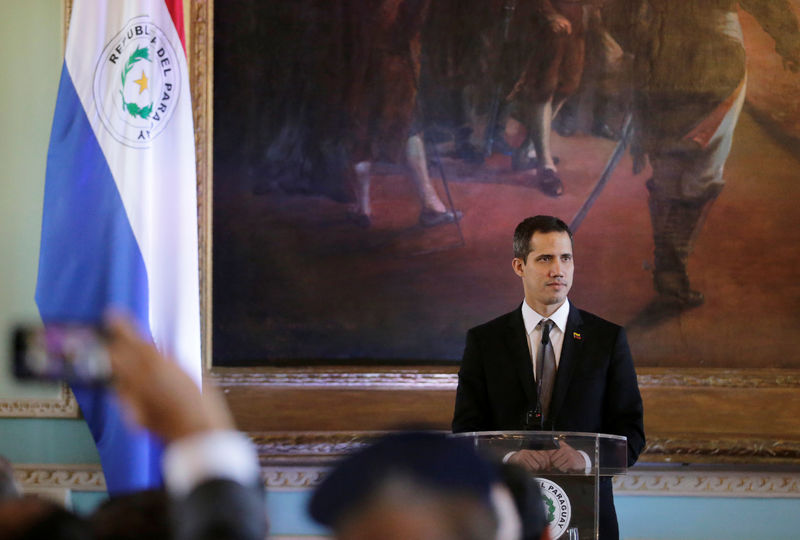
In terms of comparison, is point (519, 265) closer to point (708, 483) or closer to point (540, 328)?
point (540, 328)

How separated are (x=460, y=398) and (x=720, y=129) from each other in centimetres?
241

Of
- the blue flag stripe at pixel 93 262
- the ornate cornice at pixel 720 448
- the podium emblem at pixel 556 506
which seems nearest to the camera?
the podium emblem at pixel 556 506

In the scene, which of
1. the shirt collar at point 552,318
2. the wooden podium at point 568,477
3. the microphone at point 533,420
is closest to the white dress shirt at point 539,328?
the shirt collar at point 552,318

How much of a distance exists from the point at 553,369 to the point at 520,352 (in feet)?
0.48

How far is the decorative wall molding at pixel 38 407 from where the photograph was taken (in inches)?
212

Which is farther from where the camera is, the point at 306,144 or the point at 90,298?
the point at 306,144

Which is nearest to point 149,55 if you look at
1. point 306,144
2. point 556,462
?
point 306,144

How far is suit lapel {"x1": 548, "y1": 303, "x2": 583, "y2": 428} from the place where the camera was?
12.4ft

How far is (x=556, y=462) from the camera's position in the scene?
3.10 m

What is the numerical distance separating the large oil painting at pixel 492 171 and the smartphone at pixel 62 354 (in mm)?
4303

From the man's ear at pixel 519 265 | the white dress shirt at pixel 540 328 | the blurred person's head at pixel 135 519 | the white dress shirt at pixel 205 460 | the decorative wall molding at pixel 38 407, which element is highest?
the white dress shirt at pixel 205 460

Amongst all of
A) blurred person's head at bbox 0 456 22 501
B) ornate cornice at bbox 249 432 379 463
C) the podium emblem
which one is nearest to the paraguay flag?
ornate cornice at bbox 249 432 379 463

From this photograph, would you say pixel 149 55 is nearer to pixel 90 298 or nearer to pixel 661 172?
pixel 90 298

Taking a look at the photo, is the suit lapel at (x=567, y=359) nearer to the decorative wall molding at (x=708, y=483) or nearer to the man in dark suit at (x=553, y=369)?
the man in dark suit at (x=553, y=369)
